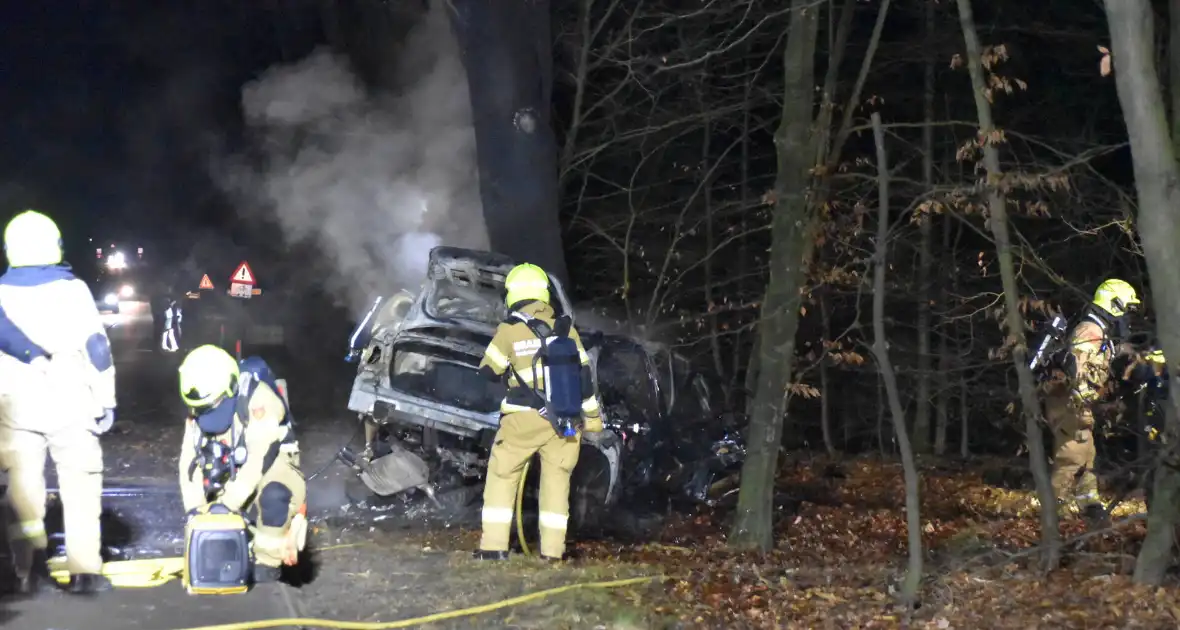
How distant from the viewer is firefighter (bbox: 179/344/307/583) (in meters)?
5.88

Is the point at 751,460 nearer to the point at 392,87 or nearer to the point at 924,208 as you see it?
the point at 924,208

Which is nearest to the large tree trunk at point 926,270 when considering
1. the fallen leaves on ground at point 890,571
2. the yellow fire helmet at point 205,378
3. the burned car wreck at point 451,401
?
the fallen leaves on ground at point 890,571

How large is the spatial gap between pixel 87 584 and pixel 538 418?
2725 millimetres

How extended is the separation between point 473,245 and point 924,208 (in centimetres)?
633

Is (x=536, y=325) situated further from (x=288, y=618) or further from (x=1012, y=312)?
(x=1012, y=312)

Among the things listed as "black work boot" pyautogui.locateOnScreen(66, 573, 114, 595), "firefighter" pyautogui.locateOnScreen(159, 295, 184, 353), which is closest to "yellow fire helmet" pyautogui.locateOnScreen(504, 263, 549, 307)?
"black work boot" pyautogui.locateOnScreen(66, 573, 114, 595)

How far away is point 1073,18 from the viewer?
14.3m

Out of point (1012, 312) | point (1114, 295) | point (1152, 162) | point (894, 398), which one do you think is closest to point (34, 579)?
point (894, 398)

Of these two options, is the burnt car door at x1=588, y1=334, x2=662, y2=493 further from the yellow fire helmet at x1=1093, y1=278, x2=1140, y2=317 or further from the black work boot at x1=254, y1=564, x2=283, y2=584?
the yellow fire helmet at x1=1093, y1=278, x2=1140, y2=317

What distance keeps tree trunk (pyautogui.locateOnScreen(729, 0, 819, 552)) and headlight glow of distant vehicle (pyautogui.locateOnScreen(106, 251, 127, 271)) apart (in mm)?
19327

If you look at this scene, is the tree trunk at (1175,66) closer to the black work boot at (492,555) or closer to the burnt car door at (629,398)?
the burnt car door at (629,398)

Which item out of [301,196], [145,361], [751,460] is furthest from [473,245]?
[145,361]

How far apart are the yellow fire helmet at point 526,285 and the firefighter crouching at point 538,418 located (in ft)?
0.31

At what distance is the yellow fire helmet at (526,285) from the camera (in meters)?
7.43
